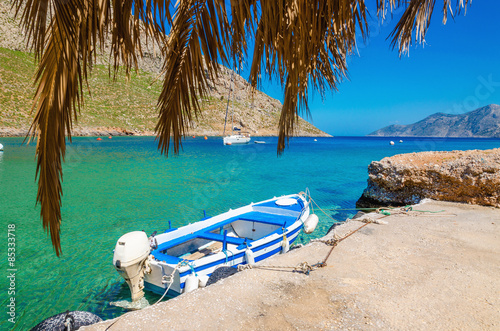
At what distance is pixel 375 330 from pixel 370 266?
4.55ft

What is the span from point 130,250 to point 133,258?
14cm

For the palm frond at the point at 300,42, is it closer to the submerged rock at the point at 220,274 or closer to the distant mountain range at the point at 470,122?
the submerged rock at the point at 220,274

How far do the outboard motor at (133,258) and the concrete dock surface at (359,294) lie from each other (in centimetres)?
146

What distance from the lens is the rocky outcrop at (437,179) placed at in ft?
24.0

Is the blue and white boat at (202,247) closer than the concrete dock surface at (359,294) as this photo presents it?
No

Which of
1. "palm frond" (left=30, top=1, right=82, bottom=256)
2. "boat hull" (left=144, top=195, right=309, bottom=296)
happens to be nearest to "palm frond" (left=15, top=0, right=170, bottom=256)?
"palm frond" (left=30, top=1, right=82, bottom=256)

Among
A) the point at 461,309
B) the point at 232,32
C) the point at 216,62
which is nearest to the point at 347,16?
the point at 232,32

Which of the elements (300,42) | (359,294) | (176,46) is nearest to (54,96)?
(176,46)

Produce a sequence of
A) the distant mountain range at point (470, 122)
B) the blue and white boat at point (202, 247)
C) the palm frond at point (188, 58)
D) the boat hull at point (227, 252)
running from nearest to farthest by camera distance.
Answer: the palm frond at point (188, 58) → the blue and white boat at point (202, 247) → the boat hull at point (227, 252) → the distant mountain range at point (470, 122)

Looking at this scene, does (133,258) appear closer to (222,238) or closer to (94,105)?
(222,238)

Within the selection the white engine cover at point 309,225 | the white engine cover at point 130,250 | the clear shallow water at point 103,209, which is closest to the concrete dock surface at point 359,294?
the white engine cover at point 130,250

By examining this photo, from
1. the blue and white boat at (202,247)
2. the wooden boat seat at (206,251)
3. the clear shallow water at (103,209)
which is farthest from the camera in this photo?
the wooden boat seat at (206,251)

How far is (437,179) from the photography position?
8.34 meters

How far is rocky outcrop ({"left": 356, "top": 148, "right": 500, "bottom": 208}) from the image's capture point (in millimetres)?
7324
